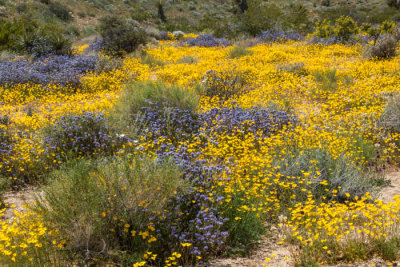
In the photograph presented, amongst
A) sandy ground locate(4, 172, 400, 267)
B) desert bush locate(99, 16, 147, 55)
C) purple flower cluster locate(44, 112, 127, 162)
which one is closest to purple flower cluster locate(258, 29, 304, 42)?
desert bush locate(99, 16, 147, 55)

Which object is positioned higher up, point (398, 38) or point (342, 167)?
point (398, 38)

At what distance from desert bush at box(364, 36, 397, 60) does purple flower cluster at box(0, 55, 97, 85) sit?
10496 millimetres

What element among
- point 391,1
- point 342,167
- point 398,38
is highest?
point 391,1

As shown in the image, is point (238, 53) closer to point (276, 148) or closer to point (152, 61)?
point (152, 61)

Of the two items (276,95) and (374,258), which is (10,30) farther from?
(374,258)

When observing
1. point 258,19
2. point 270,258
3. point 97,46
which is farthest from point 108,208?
point 258,19

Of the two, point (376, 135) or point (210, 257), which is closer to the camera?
point (210, 257)

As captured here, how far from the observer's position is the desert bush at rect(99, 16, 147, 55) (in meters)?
15.0

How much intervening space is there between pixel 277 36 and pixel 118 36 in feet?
27.0

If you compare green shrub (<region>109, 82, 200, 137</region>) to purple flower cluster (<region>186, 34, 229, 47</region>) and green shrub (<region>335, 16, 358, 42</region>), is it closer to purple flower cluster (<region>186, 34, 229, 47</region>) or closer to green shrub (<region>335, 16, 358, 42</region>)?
purple flower cluster (<region>186, 34, 229, 47</region>)

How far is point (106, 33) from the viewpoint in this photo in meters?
15.4

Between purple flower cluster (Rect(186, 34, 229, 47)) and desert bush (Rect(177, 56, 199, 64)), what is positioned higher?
purple flower cluster (Rect(186, 34, 229, 47))

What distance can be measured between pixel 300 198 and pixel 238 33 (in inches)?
619

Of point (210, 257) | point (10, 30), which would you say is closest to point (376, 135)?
point (210, 257)
